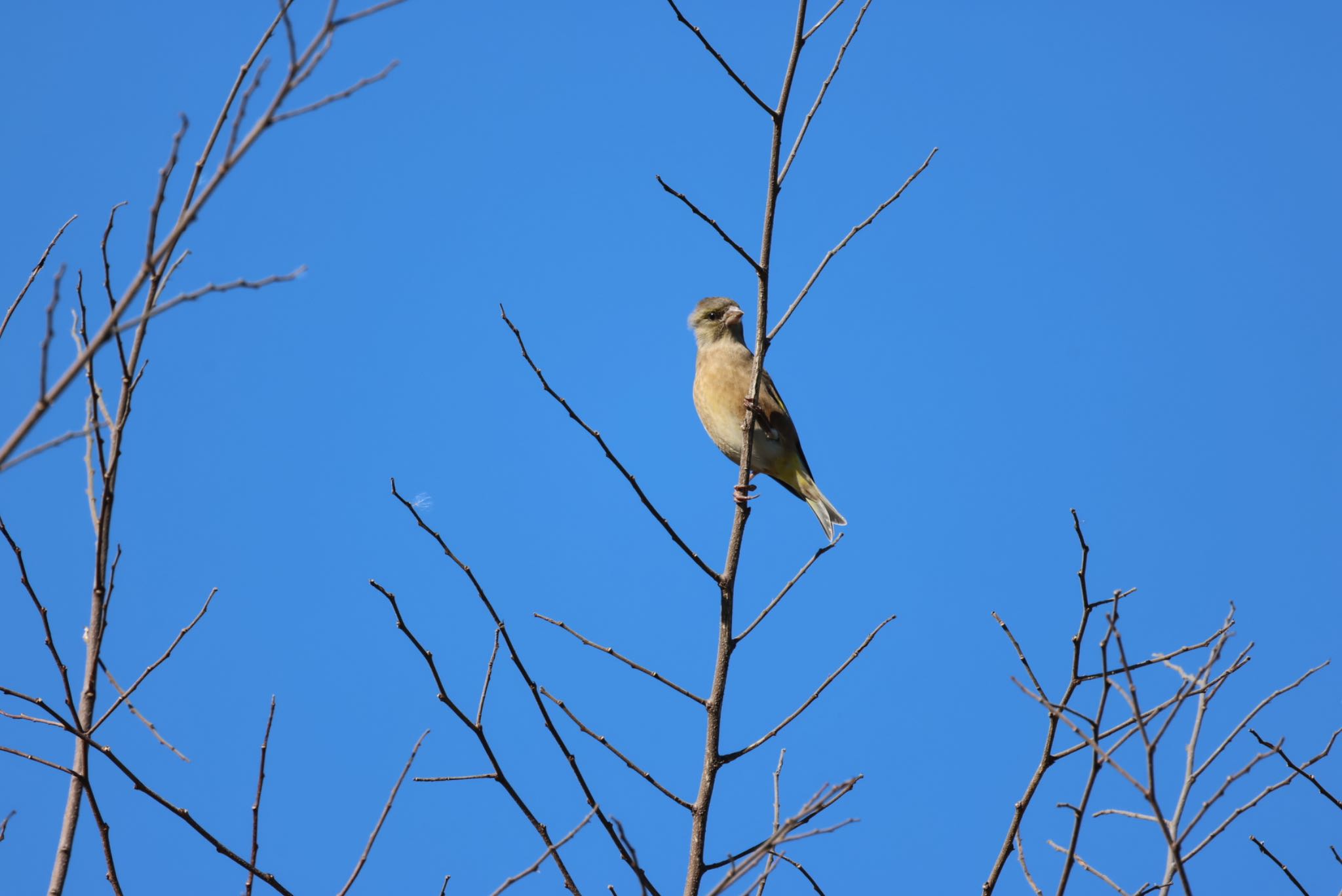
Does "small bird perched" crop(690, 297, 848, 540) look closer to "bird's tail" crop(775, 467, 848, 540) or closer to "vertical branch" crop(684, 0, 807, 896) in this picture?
"bird's tail" crop(775, 467, 848, 540)

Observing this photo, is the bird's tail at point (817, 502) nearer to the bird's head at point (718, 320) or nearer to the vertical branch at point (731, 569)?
the bird's head at point (718, 320)

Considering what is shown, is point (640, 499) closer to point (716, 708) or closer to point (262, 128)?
point (716, 708)

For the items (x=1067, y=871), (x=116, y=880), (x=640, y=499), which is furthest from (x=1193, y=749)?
(x=116, y=880)

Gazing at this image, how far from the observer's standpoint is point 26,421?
5.10 feet

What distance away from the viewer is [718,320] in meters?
7.27

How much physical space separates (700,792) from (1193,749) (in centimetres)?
137

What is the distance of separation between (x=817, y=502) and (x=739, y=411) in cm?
79

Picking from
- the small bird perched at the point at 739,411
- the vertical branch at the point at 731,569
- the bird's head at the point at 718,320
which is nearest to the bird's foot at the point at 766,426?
the small bird perched at the point at 739,411

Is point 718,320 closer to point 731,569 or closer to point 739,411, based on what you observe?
point 739,411

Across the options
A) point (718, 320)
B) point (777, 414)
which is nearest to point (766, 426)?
point (777, 414)

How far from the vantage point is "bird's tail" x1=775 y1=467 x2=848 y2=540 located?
6930 mm

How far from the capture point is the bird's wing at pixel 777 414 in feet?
21.8

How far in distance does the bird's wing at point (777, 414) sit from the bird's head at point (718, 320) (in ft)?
1.52

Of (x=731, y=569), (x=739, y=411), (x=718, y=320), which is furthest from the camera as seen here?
(x=718, y=320)
